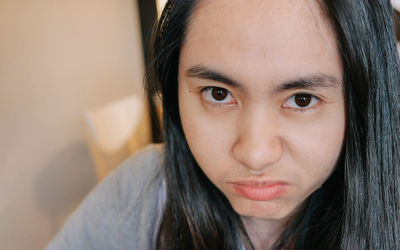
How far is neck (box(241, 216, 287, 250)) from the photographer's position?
71 cm

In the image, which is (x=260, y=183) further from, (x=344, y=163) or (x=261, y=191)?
(x=344, y=163)

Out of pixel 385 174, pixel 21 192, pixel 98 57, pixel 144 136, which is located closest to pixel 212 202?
pixel 385 174

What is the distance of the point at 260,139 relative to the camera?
50 centimetres

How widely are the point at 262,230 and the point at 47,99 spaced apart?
121 centimetres

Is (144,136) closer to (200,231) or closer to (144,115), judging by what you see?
(144,115)

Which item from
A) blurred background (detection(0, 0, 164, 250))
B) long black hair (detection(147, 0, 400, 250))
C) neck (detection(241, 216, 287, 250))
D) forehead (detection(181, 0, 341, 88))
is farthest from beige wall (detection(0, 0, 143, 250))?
forehead (detection(181, 0, 341, 88))

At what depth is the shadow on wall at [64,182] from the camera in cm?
164

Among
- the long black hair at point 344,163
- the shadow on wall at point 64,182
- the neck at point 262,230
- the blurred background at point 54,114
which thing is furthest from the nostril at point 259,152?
the shadow on wall at point 64,182

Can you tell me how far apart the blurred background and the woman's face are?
0.79 metres

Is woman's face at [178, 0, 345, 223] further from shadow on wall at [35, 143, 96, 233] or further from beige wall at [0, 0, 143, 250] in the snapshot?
shadow on wall at [35, 143, 96, 233]

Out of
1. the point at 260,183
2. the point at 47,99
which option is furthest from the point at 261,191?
the point at 47,99

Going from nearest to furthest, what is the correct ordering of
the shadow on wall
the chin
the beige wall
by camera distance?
the chin < the beige wall < the shadow on wall

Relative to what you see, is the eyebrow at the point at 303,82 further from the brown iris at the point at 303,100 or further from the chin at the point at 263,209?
the chin at the point at 263,209

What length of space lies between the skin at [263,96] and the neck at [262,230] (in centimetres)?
13
